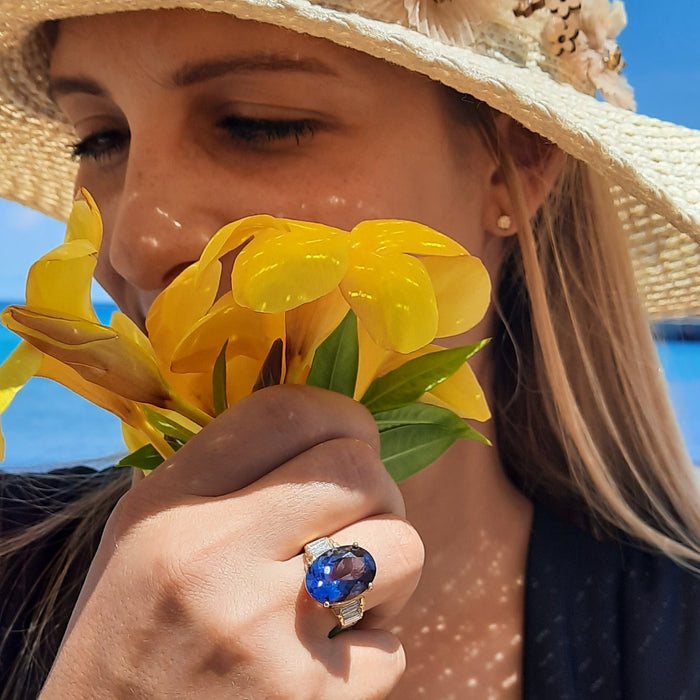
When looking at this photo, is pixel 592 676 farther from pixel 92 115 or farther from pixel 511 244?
pixel 92 115

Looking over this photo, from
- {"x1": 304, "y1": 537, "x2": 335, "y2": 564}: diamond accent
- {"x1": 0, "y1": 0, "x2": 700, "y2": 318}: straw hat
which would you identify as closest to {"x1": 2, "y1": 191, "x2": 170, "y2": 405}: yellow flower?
{"x1": 304, "y1": 537, "x2": 335, "y2": 564}: diamond accent

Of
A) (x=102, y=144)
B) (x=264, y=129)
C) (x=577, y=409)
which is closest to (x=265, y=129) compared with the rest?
(x=264, y=129)

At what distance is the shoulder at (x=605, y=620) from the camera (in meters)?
0.72

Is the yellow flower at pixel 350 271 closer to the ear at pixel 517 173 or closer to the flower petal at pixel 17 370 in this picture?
the flower petal at pixel 17 370

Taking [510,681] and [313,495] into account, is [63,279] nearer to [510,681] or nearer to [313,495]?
[313,495]

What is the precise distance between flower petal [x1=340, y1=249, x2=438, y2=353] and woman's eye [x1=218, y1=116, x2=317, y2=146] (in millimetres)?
267

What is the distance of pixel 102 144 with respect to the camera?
707 mm

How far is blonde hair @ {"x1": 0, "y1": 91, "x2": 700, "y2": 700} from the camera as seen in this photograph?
32.5 inches

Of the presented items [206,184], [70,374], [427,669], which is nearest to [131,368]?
[70,374]

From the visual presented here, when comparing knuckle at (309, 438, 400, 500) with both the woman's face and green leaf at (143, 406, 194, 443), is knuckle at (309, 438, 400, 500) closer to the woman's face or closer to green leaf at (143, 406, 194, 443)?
green leaf at (143, 406, 194, 443)

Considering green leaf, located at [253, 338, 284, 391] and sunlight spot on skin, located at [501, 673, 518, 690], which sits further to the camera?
sunlight spot on skin, located at [501, 673, 518, 690]

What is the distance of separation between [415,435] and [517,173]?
39 centimetres

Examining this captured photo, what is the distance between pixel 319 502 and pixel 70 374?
144mm

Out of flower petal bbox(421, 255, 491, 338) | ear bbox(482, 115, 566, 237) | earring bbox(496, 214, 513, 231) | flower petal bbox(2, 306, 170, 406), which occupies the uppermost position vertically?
ear bbox(482, 115, 566, 237)
